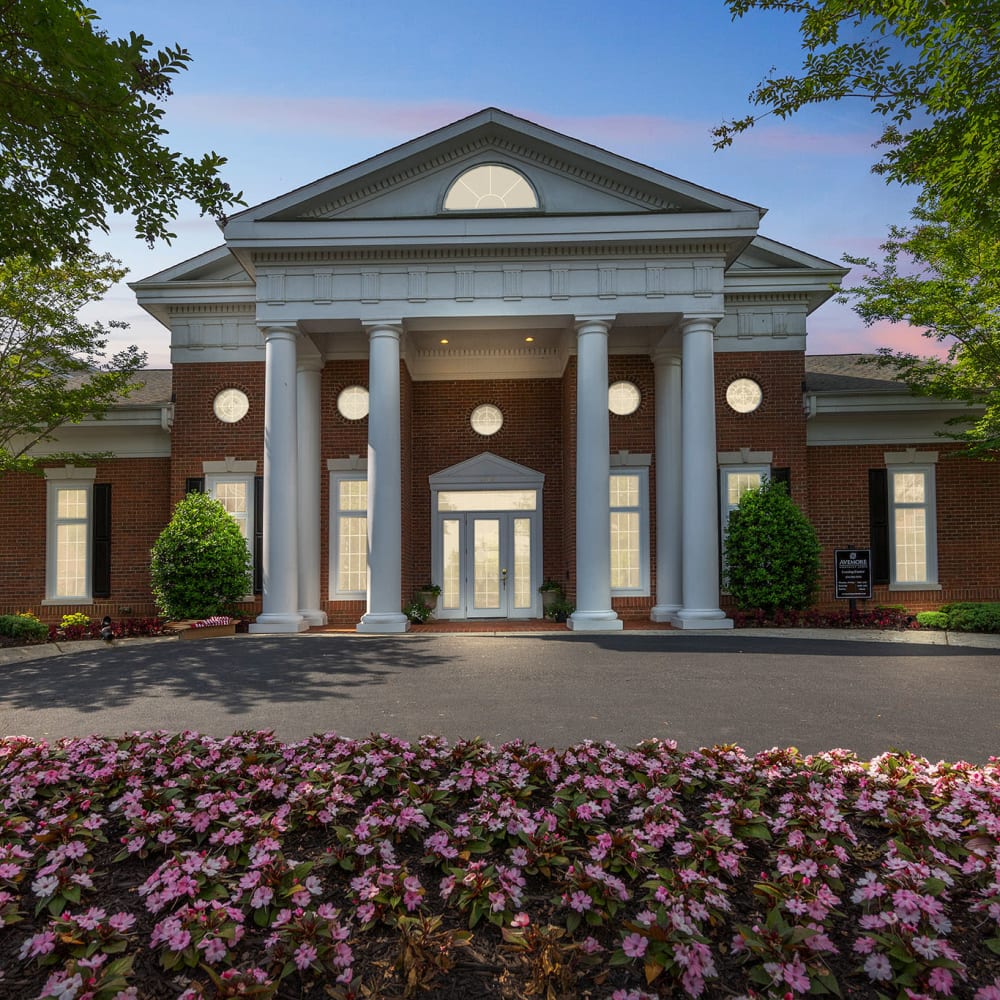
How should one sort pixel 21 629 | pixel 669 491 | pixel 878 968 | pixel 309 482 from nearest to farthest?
pixel 878 968 → pixel 21 629 → pixel 669 491 → pixel 309 482

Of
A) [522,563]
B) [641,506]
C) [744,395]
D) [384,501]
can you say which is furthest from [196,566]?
[744,395]

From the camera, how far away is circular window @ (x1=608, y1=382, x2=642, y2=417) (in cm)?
1842

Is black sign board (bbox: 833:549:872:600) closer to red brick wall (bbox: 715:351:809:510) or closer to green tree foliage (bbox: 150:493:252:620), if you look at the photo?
red brick wall (bbox: 715:351:809:510)

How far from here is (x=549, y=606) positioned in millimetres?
17781

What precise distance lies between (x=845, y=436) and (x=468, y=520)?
9.35 meters

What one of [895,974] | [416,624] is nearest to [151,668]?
[416,624]

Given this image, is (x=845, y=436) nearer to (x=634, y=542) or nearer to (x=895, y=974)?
(x=634, y=542)

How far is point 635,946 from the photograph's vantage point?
2.96 m

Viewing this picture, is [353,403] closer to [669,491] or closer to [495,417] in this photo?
[495,417]

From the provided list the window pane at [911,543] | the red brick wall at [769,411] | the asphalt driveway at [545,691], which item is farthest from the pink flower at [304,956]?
the window pane at [911,543]

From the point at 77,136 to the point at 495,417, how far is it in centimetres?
1426

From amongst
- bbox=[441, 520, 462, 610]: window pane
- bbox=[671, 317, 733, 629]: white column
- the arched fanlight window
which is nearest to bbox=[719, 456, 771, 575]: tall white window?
bbox=[671, 317, 733, 629]: white column

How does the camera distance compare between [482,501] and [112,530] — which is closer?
[112,530]

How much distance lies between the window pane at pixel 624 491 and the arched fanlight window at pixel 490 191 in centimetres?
653
